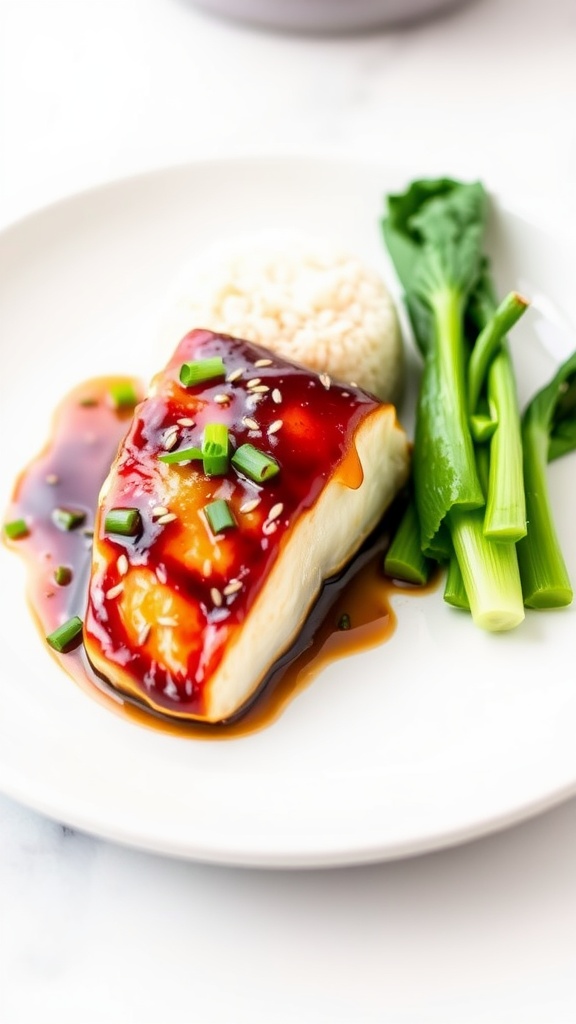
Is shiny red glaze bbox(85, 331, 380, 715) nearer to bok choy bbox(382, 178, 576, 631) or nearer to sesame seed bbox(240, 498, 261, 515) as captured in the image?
sesame seed bbox(240, 498, 261, 515)

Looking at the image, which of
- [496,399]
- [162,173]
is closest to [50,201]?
[162,173]

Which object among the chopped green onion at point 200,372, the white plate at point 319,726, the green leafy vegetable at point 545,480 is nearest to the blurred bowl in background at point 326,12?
the white plate at point 319,726

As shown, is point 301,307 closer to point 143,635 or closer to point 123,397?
point 123,397

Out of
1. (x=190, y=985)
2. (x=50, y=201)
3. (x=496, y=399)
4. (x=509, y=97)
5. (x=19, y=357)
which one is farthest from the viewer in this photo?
(x=509, y=97)

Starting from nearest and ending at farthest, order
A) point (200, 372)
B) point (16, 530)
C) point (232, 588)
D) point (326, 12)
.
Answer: point (232, 588)
point (200, 372)
point (16, 530)
point (326, 12)

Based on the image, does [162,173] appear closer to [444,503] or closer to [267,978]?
[444,503]

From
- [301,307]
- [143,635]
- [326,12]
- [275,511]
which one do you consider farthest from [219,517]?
[326,12]

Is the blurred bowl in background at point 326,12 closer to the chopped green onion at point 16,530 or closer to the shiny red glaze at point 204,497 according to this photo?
the shiny red glaze at point 204,497
